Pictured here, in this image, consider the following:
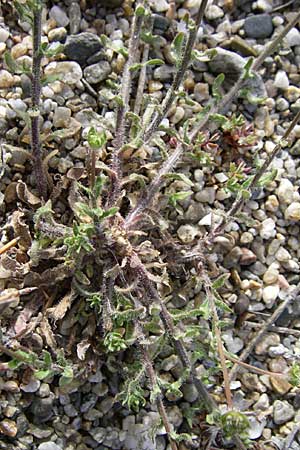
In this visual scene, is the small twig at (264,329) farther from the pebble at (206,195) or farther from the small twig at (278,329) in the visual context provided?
the pebble at (206,195)

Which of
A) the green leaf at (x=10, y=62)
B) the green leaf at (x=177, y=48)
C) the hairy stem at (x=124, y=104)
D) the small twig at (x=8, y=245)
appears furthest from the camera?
the hairy stem at (x=124, y=104)

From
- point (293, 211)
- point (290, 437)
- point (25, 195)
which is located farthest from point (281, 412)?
point (25, 195)

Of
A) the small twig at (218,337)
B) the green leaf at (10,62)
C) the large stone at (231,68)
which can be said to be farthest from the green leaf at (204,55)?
the small twig at (218,337)

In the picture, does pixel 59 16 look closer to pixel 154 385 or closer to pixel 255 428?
pixel 154 385

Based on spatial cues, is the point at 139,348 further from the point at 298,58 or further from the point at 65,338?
the point at 298,58

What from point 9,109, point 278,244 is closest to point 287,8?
point 278,244

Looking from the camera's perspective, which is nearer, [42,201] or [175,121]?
[42,201]

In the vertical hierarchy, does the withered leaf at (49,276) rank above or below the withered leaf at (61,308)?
above
